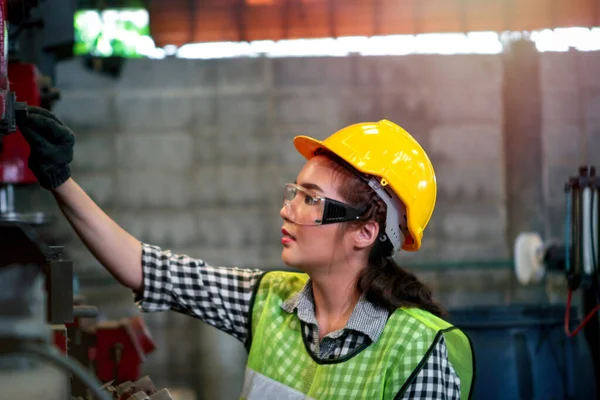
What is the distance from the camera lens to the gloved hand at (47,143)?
1.43 m

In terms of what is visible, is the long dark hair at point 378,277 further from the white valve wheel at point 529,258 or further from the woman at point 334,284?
the white valve wheel at point 529,258

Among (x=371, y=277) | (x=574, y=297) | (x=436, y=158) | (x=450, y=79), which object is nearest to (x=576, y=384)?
(x=574, y=297)

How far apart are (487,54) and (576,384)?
1.85m

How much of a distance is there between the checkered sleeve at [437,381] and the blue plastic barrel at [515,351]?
1744 millimetres

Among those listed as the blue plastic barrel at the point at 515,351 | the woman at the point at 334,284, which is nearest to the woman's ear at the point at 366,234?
the woman at the point at 334,284

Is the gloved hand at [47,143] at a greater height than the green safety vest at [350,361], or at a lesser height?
greater

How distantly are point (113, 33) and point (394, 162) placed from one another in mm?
3047

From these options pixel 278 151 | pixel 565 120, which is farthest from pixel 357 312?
pixel 565 120

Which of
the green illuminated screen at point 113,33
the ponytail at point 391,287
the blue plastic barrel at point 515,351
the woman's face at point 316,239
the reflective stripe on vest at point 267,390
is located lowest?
the blue plastic barrel at point 515,351

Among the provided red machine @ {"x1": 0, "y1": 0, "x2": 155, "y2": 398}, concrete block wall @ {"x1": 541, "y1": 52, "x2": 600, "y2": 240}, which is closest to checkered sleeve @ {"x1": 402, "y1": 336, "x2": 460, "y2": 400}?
red machine @ {"x1": 0, "y1": 0, "x2": 155, "y2": 398}

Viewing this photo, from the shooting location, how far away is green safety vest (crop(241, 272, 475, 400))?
58.6 inches

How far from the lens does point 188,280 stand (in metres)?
1.73

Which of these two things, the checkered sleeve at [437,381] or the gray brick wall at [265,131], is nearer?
the checkered sleeve at [437,381]

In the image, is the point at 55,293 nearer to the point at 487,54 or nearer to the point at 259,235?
the point at 259,235
